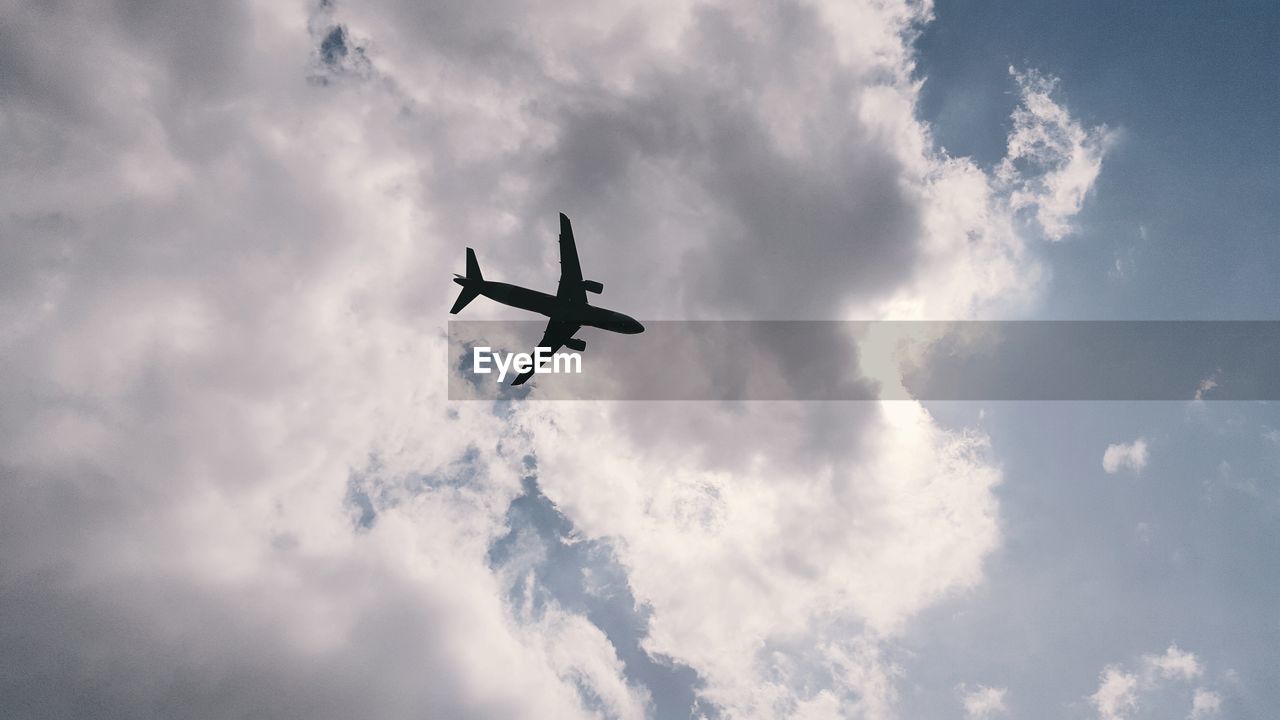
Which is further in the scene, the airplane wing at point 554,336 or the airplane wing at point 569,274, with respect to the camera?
the airplane wing at point 554,336

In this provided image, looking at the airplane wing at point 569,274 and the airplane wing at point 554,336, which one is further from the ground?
the airplane wing at point 569,274

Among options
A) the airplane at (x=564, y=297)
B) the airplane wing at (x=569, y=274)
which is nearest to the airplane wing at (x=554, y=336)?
the airplane at (x=564, y=297)

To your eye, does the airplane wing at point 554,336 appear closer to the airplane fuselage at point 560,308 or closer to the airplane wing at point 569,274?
the airplane fuselage at point 560,308

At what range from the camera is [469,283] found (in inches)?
2539

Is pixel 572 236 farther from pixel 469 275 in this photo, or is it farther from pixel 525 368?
pixel 525 368

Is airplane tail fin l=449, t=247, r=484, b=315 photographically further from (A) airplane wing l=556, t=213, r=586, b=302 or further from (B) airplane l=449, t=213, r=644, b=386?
(A) airplane wing l=556, t=213, r=586, b=302

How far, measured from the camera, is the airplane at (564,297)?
6456 cm

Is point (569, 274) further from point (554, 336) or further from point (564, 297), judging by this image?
point (554, 336)

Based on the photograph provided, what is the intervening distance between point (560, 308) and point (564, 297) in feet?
4.70

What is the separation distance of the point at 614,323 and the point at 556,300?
798cm

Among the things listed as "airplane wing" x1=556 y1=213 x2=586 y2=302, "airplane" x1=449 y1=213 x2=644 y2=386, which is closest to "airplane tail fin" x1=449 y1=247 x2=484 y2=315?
"airplane" x1=449 y1=213 x2=644 y2=386

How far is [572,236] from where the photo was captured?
218ft

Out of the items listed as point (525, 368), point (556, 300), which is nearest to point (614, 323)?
point (556, 300)

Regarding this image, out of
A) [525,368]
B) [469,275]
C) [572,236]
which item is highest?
[572,236]
